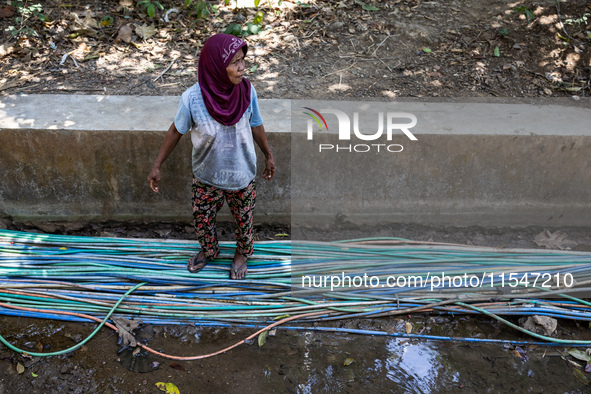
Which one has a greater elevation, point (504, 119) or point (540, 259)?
point (504, 119)

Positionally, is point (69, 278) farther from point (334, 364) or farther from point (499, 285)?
point (499, 285)

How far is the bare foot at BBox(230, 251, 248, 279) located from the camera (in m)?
3.13

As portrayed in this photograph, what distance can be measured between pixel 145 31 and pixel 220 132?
296 cm

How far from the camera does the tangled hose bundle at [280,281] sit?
294cm

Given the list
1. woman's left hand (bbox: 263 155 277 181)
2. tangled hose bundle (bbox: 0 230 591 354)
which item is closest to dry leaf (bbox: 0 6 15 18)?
tangled hose bundle (bbox: 0 230 591 354)

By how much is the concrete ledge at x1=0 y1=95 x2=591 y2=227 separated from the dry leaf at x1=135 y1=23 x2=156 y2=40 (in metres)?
1.31

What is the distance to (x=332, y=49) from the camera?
4.79 metres

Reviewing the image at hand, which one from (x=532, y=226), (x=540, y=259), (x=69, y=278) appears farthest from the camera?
(x=532, y=226)

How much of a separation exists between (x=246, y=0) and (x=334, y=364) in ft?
13.9

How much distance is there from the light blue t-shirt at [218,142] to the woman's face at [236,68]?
8.9 inches

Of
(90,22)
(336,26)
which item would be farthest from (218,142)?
(90,22)

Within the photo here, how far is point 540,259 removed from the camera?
334 centimetres

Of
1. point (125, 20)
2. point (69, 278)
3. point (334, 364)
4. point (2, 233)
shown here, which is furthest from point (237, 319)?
point (125, 20)

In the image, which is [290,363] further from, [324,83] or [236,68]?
[324,83]
